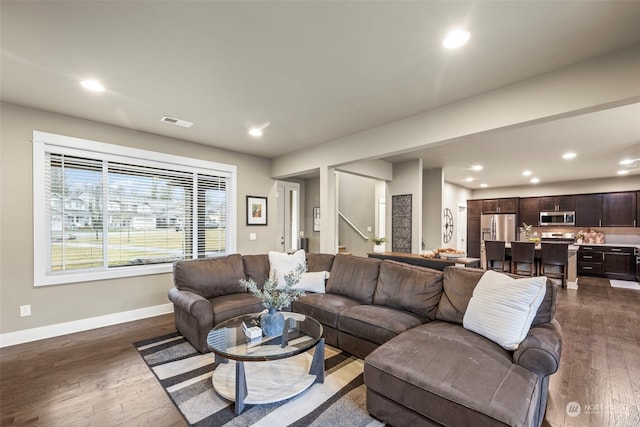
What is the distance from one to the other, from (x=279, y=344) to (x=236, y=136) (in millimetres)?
3184

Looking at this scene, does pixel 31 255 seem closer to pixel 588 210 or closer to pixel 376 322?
pixel 376 322

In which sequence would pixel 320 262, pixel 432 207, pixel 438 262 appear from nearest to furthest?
pixel 320 262 < pixel 438 262 < pixel 432 207

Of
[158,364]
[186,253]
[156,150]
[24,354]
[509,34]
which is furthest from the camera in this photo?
[186,253]

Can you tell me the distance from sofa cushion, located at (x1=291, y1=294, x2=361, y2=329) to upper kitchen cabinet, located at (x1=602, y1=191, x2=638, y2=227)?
8460mm

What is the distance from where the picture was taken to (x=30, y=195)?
10.6 ft

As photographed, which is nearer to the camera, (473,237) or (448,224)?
(448,224)

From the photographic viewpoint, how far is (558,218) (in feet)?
27.0

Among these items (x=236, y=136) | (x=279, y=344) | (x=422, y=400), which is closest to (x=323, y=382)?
(x=279, y=344)

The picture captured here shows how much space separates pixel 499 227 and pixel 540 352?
868 centimetres

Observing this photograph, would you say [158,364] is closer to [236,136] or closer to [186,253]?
[186,253]

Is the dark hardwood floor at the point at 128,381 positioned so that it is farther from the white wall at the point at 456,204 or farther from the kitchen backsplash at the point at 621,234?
the kitchen backsplash at the point at 621,234

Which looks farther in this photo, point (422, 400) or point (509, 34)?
point (509, 34)

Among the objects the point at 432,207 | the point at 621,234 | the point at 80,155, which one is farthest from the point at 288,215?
the point at 621,234

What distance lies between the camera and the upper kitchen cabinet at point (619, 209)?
7.14m
